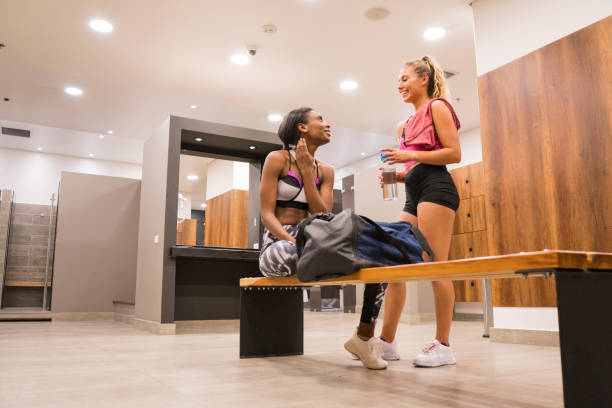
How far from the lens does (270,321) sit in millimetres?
2633

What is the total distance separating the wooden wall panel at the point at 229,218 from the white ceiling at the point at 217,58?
5.62 ft

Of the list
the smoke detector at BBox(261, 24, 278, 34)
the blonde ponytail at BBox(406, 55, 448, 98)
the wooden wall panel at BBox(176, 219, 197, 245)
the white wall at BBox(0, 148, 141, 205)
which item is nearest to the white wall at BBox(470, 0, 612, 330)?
the blonde ponytail at BBox(406, 55, 448, 98)

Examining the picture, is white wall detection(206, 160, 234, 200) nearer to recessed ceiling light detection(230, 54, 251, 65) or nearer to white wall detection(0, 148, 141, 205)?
white wall detection(0, 148, 141, 205)

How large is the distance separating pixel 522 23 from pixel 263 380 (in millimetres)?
3552

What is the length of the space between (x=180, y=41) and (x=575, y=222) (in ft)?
13.5

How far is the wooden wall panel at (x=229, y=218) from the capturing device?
29.5 ft

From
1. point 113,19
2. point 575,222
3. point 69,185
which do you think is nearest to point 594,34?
Answer: point 575,222

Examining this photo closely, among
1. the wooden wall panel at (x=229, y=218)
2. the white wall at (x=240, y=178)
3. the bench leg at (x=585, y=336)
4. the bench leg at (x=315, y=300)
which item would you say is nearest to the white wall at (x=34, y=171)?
the wooden wall panel at (x=229, y=218)

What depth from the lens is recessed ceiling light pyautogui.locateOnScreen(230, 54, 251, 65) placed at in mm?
5484

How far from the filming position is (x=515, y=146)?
3779 millimetres

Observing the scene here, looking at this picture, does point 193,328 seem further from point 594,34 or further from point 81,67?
point 594,34

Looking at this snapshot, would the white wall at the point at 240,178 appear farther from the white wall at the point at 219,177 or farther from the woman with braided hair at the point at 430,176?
the woman with braided hair at the point at 430,176

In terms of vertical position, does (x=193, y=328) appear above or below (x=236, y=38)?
below

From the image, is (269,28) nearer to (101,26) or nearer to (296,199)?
(101,26)
